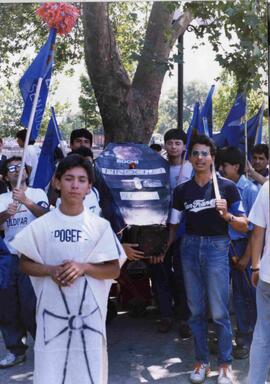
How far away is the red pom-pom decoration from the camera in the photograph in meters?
4.53

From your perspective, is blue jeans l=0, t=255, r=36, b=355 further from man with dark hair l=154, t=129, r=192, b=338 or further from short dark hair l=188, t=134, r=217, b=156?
short dark hair l=188, t=134, r=217, b=156

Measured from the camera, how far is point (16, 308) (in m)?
5.04

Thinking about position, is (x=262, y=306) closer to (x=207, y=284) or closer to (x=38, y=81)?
(x=207, y=284)

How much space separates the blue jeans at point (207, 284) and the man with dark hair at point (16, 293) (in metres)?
1.23

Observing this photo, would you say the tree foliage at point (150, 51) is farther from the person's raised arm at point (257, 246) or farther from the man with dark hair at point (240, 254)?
the person's raised arm at point (257, 246)

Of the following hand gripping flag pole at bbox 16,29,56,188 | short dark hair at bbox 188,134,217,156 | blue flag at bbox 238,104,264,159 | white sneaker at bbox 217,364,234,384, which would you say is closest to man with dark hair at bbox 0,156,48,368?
Result: hand gripping flag pole at bbox 16,29,56,188

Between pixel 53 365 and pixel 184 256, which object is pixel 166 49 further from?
pixel 53 365

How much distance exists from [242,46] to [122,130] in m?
2.77

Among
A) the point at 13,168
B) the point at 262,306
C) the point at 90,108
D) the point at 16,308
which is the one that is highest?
the point at 90,108

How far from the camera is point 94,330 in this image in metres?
3.37

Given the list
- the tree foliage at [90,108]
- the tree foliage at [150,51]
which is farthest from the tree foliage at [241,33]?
the tree foliage at [90,108]

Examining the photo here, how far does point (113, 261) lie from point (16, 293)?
185 centimetres

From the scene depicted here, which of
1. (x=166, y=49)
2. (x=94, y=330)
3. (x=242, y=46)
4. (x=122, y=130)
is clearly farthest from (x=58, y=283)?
(x=166, y=49)

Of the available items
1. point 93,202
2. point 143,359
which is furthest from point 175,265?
point 93,202
